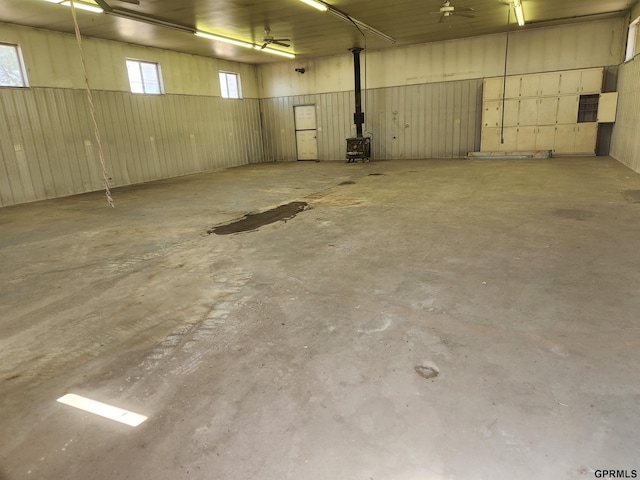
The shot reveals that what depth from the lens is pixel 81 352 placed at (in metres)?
2.54

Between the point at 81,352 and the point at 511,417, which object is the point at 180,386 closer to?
the point at 81,352

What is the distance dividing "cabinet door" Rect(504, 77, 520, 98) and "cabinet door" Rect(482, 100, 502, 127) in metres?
0.31

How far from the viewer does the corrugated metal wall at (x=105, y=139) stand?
8273 millimetres

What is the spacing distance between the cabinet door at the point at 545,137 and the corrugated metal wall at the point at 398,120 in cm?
173

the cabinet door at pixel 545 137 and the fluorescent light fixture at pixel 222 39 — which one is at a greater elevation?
the fluorescent light fixture at pixel 222 39

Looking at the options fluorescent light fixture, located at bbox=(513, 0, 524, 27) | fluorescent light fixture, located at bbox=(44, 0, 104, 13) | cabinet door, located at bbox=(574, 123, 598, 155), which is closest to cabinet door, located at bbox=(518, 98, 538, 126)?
cabinet door, located at bbox=(574, 123, 598, 155)

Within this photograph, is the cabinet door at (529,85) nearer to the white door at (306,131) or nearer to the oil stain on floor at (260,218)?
the white door at (306,131)

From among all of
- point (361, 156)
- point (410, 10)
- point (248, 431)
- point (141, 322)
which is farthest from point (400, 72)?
point (248, 431)

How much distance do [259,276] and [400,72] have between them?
11.9m

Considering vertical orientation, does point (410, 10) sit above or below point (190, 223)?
above

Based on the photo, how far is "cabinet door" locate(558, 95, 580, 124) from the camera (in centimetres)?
1127

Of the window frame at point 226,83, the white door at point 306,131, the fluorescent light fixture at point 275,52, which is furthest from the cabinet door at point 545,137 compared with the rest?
the window frame at point 226,83

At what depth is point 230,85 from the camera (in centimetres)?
1429

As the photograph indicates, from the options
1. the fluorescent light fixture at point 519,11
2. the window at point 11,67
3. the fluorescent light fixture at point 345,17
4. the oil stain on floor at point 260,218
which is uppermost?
the fluorescent light fixture at point 345,17
